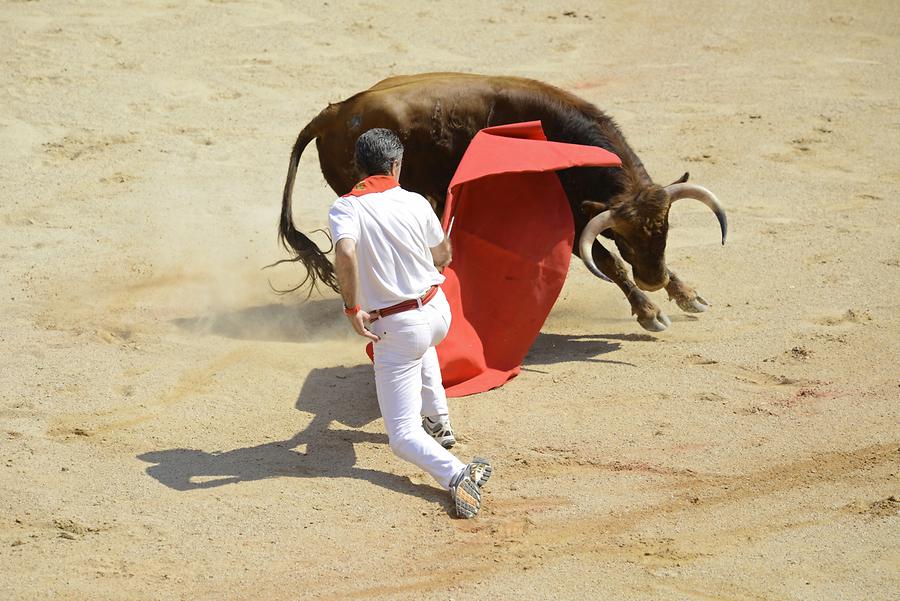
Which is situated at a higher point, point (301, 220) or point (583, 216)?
point (583, 216)

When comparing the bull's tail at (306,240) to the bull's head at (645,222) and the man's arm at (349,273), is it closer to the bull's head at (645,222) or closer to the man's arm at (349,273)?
the bull's head at (645,222)

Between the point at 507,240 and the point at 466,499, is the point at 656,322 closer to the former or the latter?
the point at 507,240

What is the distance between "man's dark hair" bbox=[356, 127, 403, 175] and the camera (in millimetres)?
5145

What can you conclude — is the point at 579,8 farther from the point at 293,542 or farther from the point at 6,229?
the point at 293,542

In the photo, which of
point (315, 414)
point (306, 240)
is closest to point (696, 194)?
point (306, 240)

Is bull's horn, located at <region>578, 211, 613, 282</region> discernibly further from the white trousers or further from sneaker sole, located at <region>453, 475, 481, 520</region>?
sneaker sole, located at <region>453, 475, 481, 520</region>

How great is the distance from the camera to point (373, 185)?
5.14m

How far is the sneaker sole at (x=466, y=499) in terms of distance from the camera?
16.4 feet

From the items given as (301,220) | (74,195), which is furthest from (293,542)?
(74,195)

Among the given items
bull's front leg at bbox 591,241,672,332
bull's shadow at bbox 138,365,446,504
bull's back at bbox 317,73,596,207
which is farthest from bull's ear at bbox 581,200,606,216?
bull's shadow at bbox 138,365,446,504

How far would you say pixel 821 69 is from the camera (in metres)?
12.1

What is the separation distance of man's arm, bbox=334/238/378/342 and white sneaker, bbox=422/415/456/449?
817 millimetres

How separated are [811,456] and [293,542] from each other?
2.55 meters

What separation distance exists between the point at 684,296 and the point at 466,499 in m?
3.11
